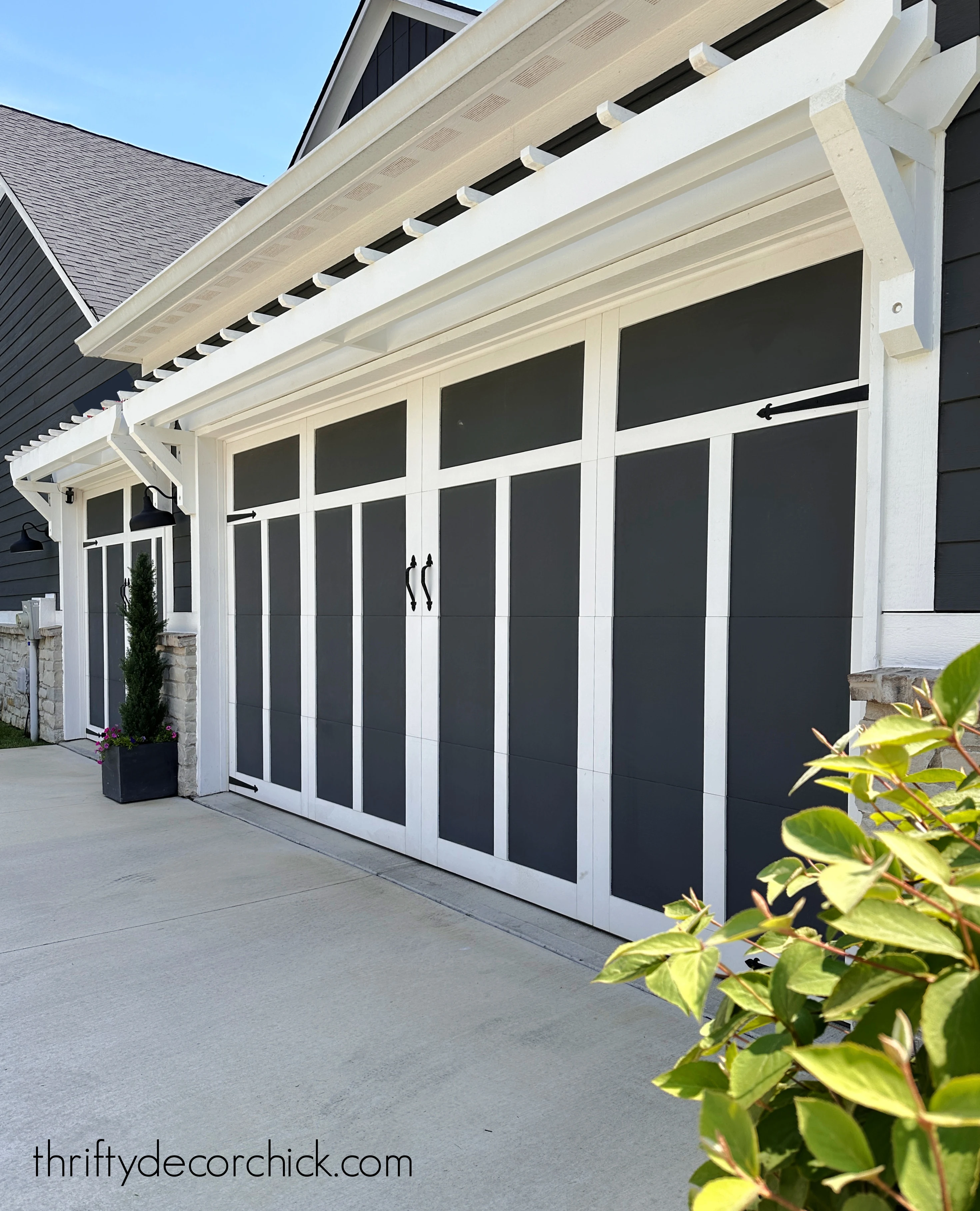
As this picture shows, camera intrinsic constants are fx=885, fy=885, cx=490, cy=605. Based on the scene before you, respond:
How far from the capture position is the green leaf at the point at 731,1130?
0.63 m

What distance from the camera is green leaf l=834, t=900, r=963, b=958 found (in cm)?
63

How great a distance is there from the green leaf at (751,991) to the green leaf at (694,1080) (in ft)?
0.20

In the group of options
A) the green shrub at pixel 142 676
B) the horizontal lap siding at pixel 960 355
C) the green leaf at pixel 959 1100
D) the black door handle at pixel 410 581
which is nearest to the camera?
the green leaf at pixel 959 1100

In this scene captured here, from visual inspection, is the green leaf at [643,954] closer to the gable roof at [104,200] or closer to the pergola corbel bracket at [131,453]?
the pergola corbel bracket at [131,453]

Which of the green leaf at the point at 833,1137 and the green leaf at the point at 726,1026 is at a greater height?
the green leaf at the point at 833,1137

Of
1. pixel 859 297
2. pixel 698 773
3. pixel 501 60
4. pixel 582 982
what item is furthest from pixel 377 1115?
pixel 501 60

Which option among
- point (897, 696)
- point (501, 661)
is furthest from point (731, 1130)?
point (501, 661)

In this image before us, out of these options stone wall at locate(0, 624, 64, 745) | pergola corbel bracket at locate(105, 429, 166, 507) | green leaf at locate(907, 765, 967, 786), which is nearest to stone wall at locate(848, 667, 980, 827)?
green leaf at locate(907, 765, 967, 786)

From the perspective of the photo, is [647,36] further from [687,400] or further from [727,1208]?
[727,1208]

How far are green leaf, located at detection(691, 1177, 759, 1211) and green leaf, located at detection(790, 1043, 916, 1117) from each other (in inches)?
4.0

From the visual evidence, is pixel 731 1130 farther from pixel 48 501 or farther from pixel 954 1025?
pixel 48 501

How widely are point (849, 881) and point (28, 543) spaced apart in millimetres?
9525

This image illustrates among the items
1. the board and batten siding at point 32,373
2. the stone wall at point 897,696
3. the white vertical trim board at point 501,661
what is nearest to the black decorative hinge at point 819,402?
the stone wall at point 897,696

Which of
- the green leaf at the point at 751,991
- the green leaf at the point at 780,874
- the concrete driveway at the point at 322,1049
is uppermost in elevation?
the green leaf at the point at 780,874
